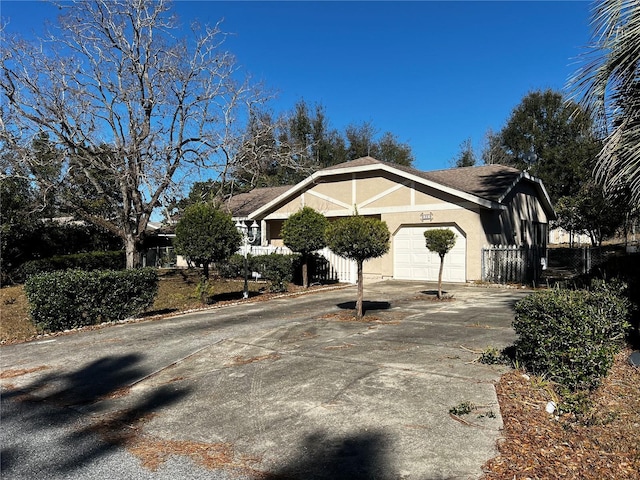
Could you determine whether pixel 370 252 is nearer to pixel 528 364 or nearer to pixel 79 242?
pixel 528 364

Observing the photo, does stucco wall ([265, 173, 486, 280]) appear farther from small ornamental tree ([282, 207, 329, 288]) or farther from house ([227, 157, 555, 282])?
small ornamental tree ([282, 207, 329, 288])

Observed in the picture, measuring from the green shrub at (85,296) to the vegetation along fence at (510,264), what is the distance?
11.5 metres

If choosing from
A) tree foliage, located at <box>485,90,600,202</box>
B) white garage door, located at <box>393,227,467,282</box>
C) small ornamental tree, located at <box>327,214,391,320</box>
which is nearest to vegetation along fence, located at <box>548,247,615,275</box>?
white garage door, located at <box>393,227,467,282</box>

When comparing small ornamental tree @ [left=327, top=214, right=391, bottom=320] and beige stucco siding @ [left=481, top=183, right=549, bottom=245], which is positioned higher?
beige stucco siding @ [left=481, top=183, right=549, bottom=245]

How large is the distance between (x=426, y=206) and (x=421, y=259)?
2084mm

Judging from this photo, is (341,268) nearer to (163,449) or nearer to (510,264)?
(510,264)

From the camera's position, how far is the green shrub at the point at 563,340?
4.52 meters

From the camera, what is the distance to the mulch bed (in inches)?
122

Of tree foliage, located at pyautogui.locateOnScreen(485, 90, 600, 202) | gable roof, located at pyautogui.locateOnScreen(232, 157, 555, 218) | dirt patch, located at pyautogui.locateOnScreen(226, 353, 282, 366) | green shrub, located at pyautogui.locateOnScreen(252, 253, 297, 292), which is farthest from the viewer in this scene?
tree foliage, located at pyautogui.locateOnScreen(485, 90, 600, 202)

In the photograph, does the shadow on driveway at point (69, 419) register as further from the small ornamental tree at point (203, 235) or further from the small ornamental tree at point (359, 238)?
the small ornamental tree at point (203, 235)

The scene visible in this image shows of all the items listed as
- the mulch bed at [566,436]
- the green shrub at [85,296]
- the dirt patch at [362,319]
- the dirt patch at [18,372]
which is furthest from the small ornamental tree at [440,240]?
the dirt patch at [18,372]

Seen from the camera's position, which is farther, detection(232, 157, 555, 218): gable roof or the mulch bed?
detection(232, 157, 555, 218): gable roof

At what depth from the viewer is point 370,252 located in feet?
28.5

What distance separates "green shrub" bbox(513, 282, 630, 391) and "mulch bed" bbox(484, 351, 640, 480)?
0.19m
